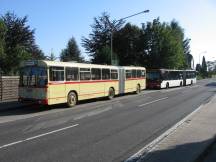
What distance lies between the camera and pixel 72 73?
2270 centimetres

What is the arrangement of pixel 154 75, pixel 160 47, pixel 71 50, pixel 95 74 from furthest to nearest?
pixel 71 50, pixel 160 47, pixel 154 75, pixel 95 74

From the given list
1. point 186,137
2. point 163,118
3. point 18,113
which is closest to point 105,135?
point 186,137

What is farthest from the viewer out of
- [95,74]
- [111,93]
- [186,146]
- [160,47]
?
[160,47]

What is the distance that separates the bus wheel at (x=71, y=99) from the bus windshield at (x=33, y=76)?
2422 millimetres

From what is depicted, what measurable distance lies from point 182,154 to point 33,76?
42.9ft

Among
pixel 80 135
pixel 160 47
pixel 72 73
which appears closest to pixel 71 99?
pixel 72 73

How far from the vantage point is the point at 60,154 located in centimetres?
930

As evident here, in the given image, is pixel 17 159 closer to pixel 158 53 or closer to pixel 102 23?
pixel 158 53

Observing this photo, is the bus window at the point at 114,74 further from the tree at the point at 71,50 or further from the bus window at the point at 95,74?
the tree at the point at 71,50

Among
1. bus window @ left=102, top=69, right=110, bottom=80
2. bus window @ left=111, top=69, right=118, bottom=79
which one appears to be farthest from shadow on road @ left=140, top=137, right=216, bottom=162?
bus window @ left=111, top=69, right=118, bottom=79

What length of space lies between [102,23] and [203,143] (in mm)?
55706

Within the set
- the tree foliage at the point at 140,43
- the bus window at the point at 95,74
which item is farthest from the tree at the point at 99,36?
the bus window at the point at 95,74

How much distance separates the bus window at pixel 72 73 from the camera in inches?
873

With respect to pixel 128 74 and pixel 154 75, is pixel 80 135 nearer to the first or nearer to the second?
pixel 128 74
